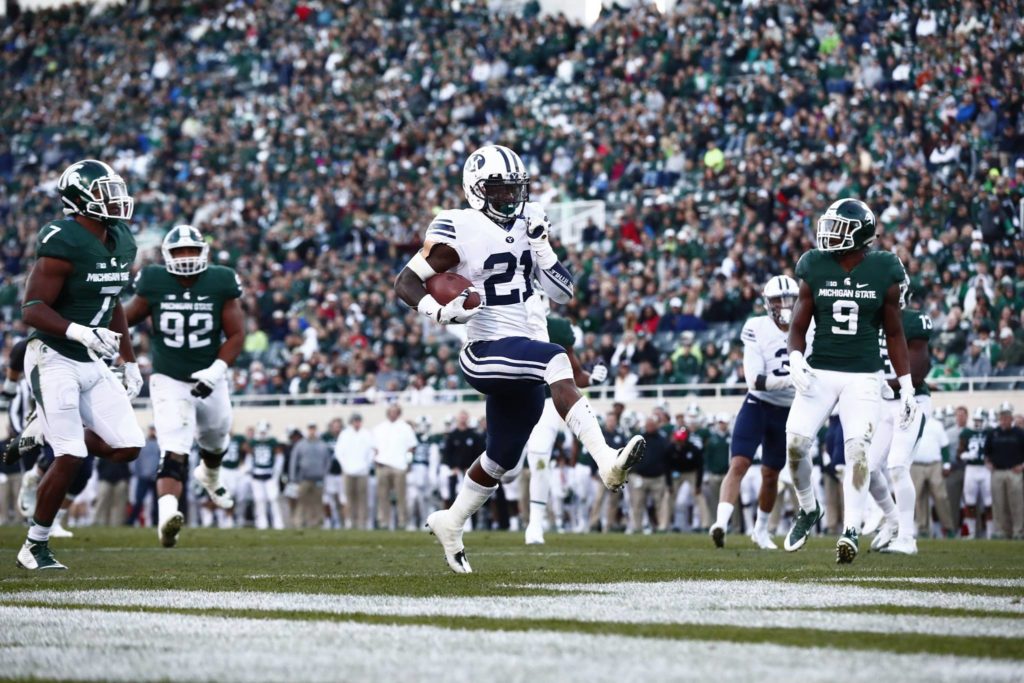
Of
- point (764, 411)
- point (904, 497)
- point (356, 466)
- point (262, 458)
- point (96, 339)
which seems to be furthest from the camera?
point (262, 458)

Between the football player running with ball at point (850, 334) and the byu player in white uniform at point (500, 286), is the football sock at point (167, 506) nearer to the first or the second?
the byu player in white uniform at point (500, 286)

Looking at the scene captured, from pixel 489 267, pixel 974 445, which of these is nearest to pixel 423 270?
pixel 489 267

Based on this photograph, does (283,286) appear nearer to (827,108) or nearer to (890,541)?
(827,108)

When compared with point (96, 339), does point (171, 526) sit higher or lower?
lower

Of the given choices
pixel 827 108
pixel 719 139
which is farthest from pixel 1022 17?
pixel 719 139

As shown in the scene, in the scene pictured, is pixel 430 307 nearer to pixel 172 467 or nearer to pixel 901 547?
pixel 172 467

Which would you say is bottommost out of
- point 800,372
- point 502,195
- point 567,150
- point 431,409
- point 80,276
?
point 431,409

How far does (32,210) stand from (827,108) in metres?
18.2

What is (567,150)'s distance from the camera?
27.8 meters

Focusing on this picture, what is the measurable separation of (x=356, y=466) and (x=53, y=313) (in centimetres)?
1320

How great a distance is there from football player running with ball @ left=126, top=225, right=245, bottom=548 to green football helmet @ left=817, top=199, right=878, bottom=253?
13.6 feet

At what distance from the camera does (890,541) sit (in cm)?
1106

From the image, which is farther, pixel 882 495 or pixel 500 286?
pixel 882 495

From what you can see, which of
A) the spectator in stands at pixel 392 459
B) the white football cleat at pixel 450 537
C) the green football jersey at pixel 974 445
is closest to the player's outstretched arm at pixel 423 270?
the white football cleat at pixel 450 537
